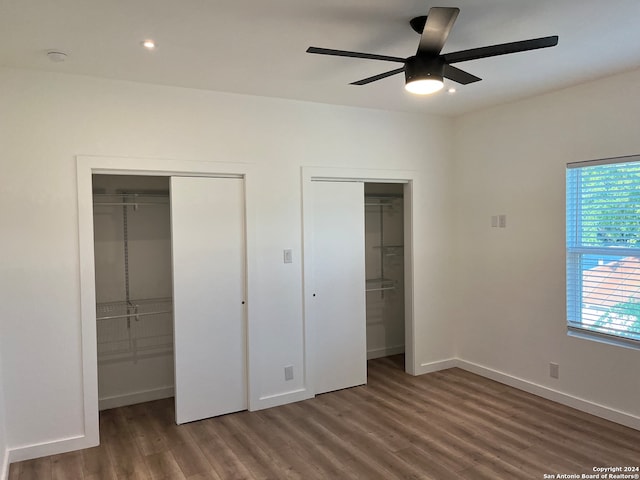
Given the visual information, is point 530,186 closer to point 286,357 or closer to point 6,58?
point 286,357

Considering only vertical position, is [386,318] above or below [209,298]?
below

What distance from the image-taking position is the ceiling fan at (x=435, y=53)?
2129 millimetres

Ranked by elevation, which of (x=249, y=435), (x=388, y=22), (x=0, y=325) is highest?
(x=388, y=22)

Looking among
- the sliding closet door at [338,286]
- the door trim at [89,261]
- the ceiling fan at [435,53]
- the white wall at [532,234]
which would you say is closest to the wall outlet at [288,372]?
the sliding closet door at [338,286]

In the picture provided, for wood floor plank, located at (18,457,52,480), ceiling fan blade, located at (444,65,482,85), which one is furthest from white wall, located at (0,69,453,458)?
ceiling fan blade, located at (444,65,482,85)

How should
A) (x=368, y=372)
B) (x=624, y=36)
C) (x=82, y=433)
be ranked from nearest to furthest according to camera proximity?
(x=624, y=36), (x=82, y=433), (x=368, y=372)

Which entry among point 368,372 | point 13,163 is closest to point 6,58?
point 13,163

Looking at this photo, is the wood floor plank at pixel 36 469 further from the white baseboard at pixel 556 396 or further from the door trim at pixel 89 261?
the white baseboard at pixel 556 396

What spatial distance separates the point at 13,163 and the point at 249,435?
2.55m

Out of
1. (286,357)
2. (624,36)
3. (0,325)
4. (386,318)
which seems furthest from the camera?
(386,318)

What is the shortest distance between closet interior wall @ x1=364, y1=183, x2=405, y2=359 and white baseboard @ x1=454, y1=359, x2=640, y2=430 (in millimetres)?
896

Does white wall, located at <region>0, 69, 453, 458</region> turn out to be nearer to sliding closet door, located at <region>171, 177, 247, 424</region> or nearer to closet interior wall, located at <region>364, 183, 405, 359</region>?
sliding closet door, located at <region>171, 177, 247, 424</region>

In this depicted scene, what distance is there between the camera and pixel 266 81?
360 centimetres

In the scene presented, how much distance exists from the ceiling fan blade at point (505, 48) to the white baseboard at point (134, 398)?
373 centimetres
